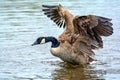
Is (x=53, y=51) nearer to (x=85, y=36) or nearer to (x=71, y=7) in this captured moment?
(x=85, y=36)

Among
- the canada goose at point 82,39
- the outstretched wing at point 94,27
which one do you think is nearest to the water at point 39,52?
the canada goose at point 82,39

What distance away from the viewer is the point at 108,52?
44.1 feet

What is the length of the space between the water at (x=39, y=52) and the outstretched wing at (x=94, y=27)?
55 centimetres

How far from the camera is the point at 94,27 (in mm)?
12711

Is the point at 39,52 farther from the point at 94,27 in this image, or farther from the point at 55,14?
the point at 94,27

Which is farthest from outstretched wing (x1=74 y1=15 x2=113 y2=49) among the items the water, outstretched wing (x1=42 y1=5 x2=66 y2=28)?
outstretched wing (x1=42 y1=5 x2=66 y2=28)

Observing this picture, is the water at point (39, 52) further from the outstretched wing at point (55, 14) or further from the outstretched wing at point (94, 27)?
the outstretched wing at point (55, 14)

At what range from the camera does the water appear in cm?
1160

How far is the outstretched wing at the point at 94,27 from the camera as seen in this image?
40.6 ft

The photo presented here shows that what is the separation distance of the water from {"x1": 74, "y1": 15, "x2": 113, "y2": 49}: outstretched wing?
55 cm

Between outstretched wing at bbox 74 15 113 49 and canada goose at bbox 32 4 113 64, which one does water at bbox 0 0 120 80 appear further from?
outstretched wing at bbox 74 15 113 49

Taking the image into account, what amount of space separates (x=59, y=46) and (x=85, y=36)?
2.47 feet

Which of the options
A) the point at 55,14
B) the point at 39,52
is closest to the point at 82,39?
the point at 39,52

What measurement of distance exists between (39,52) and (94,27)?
172cm
